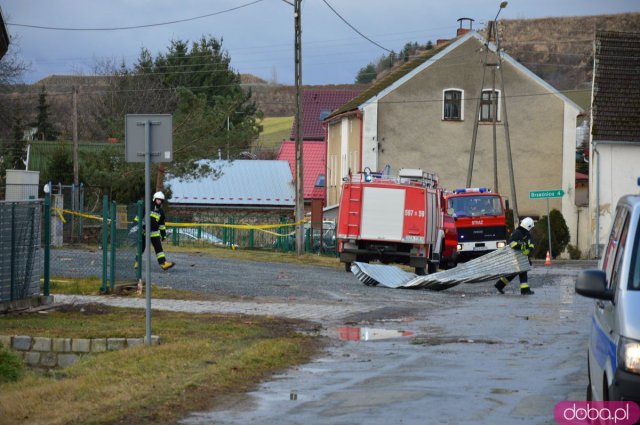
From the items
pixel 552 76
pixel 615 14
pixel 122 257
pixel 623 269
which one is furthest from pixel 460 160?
pixel 615 14

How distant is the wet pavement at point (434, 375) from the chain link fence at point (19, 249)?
5044mm

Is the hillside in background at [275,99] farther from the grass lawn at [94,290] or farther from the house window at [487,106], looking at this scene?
the grass lawn at [94,290]

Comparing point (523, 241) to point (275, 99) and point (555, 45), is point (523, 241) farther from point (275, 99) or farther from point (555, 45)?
point (555, 45)

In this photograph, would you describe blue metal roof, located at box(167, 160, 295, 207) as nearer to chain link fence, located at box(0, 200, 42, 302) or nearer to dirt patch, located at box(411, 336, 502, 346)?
chain link fence, located at box(0, 200, 42, 302)

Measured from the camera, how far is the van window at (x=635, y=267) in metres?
7.52

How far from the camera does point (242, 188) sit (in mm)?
69562

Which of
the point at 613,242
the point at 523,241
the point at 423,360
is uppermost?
the point at 613,242

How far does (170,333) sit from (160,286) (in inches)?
307

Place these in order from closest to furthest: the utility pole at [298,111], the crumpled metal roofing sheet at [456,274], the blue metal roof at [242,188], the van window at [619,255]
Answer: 1. the van window at [619,255]
2. the crumpled metal roofing sheet at [456,274]
3. the utility pole at [298,111]
4. the blue metal roof at [242,188]

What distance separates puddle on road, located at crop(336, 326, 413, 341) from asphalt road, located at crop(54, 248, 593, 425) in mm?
29

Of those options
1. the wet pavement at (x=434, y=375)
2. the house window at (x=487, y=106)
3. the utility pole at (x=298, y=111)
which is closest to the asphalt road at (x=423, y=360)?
the wet pavement at (x=434, y=375)

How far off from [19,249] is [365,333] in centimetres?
557

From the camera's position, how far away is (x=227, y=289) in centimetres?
2297

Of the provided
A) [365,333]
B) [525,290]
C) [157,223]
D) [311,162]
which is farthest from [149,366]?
[311,162]
